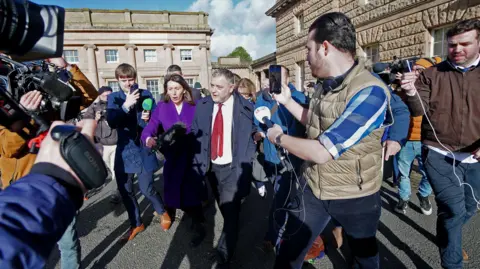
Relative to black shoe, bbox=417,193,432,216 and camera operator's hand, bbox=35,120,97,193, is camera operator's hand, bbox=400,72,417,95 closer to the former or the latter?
black shoe, bbox=417,193,432,216

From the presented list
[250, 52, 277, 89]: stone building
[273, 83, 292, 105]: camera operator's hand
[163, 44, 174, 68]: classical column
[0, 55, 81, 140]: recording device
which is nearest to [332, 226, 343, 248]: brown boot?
[273, 83, 292, 105]: camera operator's hand

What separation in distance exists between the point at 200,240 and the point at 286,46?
51.8ft

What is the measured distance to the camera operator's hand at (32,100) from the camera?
1279mm

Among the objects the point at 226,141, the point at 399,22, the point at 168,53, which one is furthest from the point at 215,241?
the point at 168,53

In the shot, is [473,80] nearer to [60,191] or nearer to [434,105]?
[434,105]

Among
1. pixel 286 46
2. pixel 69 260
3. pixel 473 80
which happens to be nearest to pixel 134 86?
pixel 69 260

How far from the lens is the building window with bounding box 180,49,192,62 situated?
25500 mm

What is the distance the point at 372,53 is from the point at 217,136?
9873 mm

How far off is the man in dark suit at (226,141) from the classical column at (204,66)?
23339mm

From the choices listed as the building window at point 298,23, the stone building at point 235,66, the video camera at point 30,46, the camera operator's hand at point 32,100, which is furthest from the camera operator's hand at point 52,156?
the stone building at point 235,66

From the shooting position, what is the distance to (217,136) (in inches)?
114

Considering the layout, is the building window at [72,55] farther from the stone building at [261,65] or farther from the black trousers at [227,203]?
the black trousers at [227,203]

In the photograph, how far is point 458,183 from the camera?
223 cm

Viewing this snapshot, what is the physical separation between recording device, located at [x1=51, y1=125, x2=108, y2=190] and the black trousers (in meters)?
2.06
